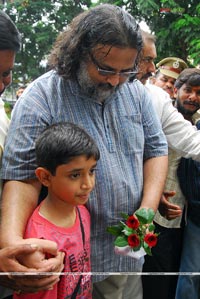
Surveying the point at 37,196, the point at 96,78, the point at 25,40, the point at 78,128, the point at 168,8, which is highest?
A: the point at 96,78

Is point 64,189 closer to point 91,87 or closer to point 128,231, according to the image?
point 128,231

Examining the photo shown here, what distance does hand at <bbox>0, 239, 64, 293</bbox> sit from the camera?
1.19 m

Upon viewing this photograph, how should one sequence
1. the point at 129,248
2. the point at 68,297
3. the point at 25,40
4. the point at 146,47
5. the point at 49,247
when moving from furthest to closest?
the point at 25,40, the point at 146,47, the point at 129,248, the point at 68,297, the point at 49,247

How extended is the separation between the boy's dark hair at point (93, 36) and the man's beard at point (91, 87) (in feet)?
0.11

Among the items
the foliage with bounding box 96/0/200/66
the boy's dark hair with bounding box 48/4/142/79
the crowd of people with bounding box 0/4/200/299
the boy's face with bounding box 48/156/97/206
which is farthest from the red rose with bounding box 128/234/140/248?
the foliage with bounding box 96/0/200/66

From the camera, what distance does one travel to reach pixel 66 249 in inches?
52.7

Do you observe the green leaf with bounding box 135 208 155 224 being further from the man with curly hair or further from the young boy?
the young boy

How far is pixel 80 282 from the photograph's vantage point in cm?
145

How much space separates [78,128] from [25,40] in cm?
1200

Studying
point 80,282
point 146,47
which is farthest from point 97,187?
point 146,47

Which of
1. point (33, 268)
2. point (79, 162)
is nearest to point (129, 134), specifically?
point (79, 162)

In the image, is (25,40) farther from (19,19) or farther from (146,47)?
(146,47)

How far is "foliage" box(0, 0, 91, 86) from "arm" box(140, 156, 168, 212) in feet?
35.6

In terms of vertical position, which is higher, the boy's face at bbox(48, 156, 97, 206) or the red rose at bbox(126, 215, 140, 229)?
the boy's face at bbox(48, 156, 97, 206)
